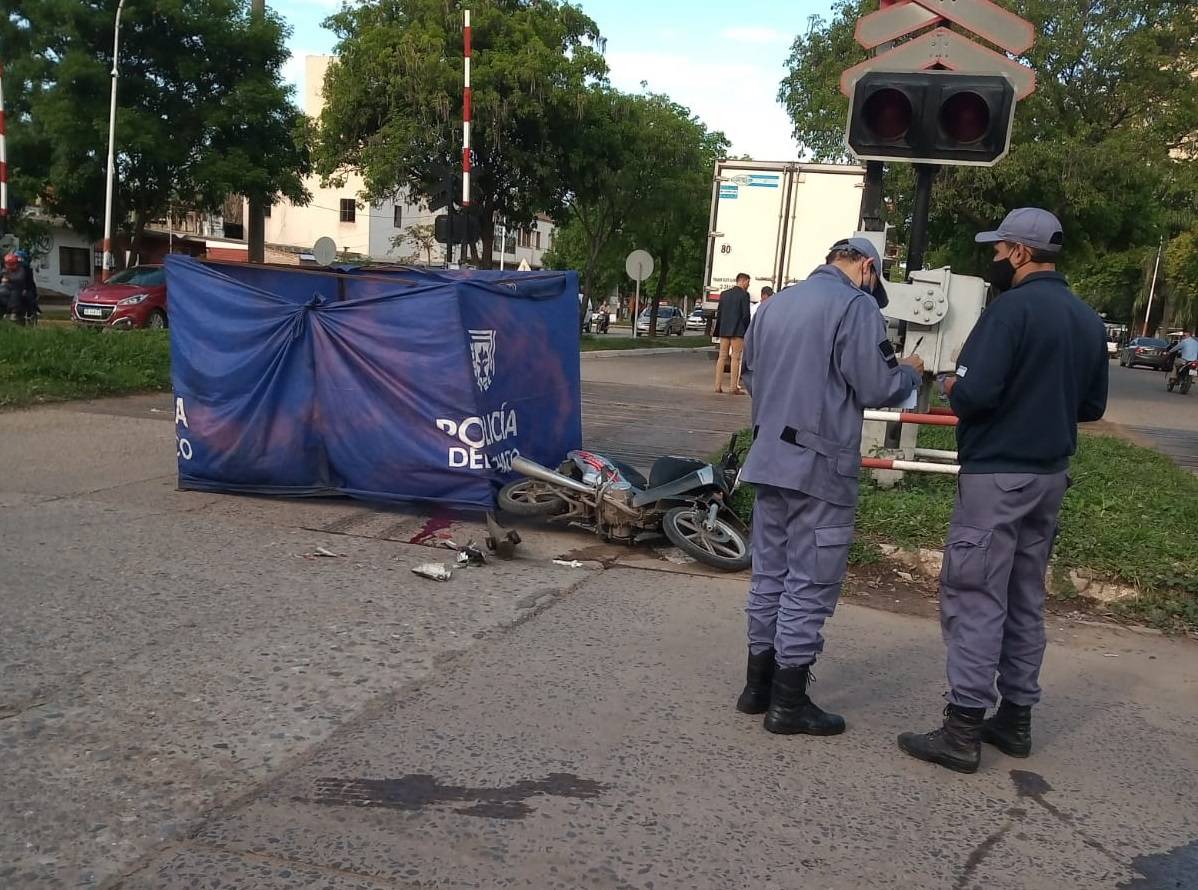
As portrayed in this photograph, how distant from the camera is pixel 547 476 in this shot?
249 inches

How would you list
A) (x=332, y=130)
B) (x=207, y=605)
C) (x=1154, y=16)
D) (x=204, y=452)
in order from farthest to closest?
(x=332, y=130), (x=1154, y=16), (x=204, y=452), (x=207, y=605)

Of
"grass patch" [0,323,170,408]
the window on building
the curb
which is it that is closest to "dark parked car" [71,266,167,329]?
"grass patch" [0,323,170,408]

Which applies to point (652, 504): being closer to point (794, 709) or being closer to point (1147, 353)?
point (794, 709)

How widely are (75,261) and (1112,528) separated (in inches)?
1821

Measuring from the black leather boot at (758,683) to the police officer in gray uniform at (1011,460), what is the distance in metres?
0.52

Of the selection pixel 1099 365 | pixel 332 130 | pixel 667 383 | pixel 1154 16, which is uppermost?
pixel 1154 16

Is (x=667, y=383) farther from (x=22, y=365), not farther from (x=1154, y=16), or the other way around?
(x=1154, y=16)

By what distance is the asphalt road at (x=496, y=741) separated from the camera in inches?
110

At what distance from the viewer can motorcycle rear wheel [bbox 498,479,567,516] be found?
6.27m

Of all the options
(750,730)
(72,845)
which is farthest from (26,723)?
(750,730)

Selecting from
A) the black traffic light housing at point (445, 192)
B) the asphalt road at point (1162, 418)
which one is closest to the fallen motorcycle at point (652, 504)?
the asphalt road at point (1162, 418)

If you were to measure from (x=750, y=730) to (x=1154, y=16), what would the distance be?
20.1 meters

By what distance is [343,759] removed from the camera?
3293 millimetres

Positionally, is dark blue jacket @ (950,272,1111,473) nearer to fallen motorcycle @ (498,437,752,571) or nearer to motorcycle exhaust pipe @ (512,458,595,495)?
fallen motorcycle @ (498,437,752,571)
